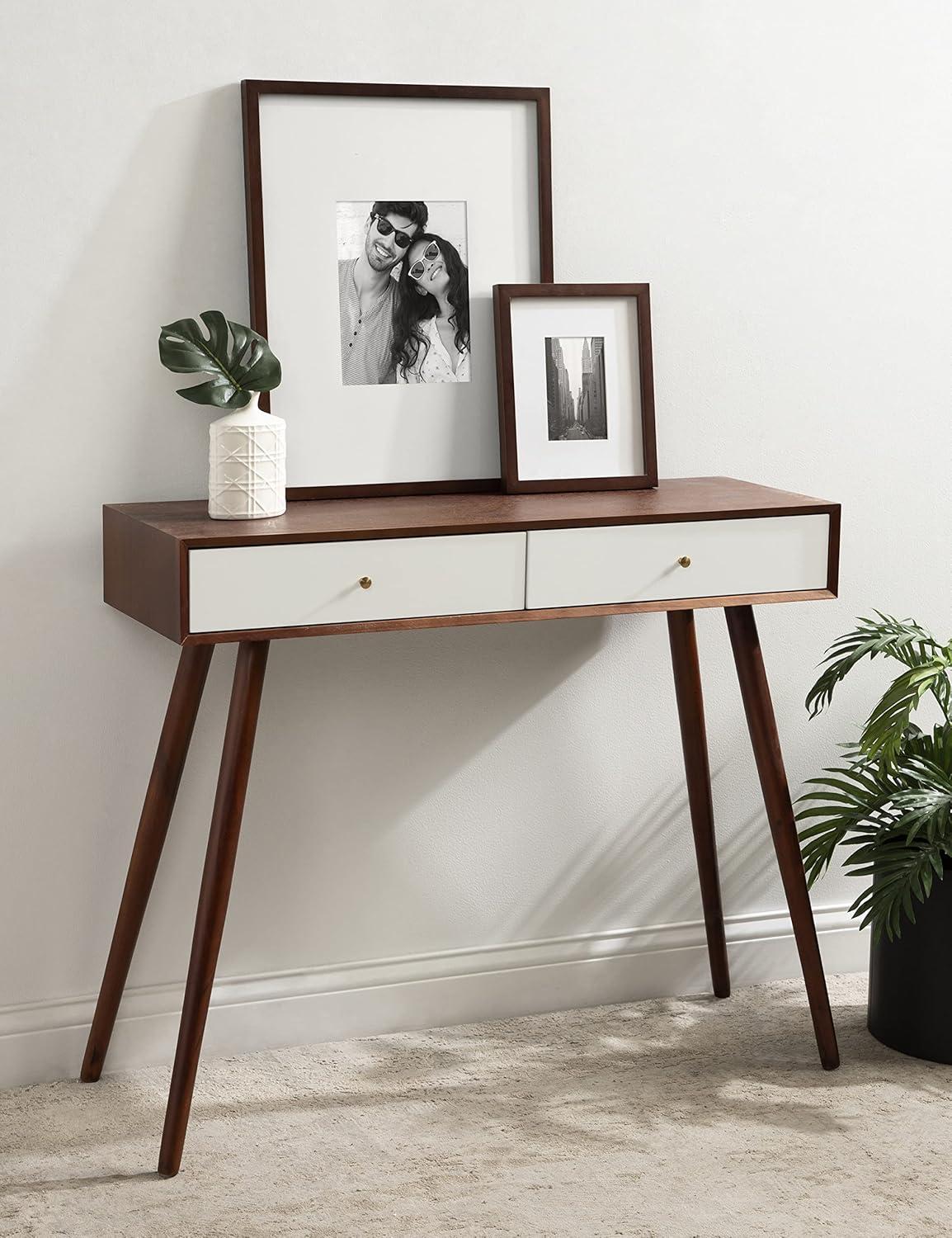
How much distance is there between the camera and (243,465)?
1962 mm

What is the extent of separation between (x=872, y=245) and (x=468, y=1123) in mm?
1605

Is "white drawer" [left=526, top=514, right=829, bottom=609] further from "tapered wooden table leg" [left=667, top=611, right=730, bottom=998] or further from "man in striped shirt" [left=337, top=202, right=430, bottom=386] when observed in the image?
"man in striped shirt" [left=337, top=202, right=430, bottom=386]

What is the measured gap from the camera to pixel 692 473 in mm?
2461

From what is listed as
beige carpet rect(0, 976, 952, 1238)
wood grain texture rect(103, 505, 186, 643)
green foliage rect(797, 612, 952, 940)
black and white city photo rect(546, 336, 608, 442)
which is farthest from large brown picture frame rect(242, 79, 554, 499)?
beige carpet rect(0, 976, 952, 1238)

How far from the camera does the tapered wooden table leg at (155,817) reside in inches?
82.3

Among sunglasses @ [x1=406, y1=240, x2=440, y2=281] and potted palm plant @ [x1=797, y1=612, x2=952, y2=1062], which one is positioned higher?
sunglasses @ [x1=406, y1=240, x2=440, y2=281]

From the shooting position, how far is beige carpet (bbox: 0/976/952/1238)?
6.05 feet

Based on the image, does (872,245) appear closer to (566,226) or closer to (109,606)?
(566,226)

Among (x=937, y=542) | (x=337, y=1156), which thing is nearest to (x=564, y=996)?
(x=337, y=1156)

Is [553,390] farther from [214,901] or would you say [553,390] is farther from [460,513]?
[214,901]

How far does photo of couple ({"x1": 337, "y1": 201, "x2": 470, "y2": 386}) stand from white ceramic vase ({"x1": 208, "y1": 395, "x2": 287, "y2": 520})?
0.88 ft

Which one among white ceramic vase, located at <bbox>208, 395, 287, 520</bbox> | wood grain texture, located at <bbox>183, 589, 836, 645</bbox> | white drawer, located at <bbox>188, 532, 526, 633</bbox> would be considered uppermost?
white ceramic vase, located at <bbox>208, 395, 287, 520</bbox>

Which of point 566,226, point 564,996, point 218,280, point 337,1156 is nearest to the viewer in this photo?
point 337,1156

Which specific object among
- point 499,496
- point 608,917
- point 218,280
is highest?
point 218,280
